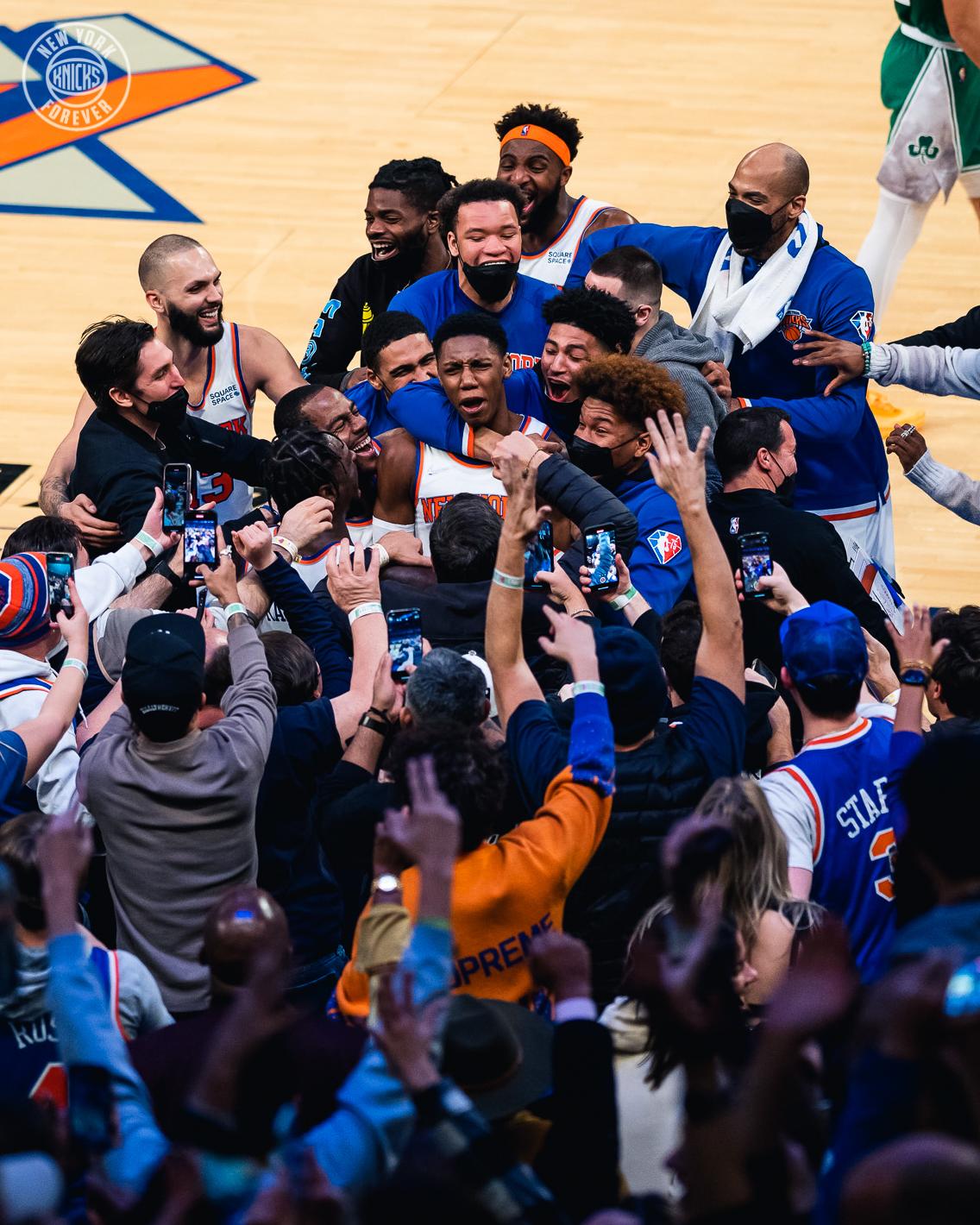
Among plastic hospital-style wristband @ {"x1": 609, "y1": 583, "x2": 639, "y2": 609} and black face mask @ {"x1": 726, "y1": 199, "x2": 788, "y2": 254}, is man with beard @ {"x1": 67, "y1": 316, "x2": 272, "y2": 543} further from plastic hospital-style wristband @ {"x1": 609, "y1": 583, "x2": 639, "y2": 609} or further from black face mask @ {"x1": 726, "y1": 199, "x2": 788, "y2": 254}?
black face mask @ {"x1": 726, "y1": 199, "x2": 788, "y2": 254}

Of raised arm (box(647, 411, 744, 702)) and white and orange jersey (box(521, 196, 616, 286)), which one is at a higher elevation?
white and orange jersey (box(521, 196, 616, 286))

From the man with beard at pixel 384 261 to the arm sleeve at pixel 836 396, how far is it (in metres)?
1.44

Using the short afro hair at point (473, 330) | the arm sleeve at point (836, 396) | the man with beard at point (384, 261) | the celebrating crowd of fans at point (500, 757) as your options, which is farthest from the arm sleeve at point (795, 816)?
the man with beard at point (384, 261)

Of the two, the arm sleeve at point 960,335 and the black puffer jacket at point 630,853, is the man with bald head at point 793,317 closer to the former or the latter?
the arm sleeve at point 960,335

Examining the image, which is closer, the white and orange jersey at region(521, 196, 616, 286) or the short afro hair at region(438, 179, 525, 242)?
the short afro hair at region(438, 179, 525, 242)

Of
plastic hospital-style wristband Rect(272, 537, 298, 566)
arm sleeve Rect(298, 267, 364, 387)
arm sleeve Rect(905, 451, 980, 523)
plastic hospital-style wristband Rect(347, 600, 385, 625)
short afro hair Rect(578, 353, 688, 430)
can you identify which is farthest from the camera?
arm sleeve Rect(298, 267, 364, 387)

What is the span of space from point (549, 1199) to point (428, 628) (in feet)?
6.43

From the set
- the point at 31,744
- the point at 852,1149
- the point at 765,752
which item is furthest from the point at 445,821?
the point at 765,752

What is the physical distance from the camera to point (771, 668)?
441 centimetres

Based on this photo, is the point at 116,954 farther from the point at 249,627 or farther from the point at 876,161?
the point at 876,161

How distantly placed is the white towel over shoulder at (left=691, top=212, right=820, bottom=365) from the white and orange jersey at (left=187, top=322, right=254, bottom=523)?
1.51 metres

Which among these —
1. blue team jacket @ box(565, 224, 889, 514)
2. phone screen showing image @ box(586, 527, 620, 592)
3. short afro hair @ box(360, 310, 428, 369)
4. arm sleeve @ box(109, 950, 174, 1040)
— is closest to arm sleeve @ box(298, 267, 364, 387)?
short afro hair @ box(360, 310, 428, 369)

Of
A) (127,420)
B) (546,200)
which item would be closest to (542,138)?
(546,200)

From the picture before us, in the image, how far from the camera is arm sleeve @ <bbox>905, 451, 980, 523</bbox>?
5031 mm
